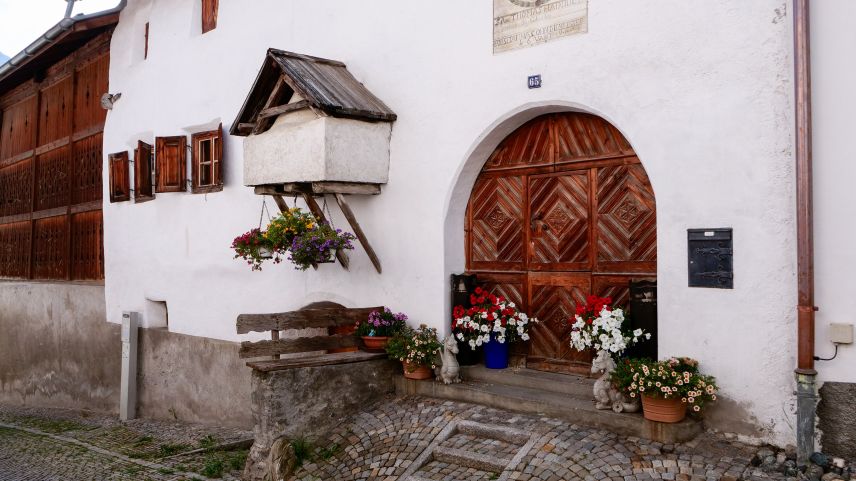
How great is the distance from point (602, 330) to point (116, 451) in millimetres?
6624

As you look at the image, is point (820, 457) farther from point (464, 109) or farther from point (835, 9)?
point (464, 109)

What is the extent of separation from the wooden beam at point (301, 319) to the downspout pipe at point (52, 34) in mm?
7820

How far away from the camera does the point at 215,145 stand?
10406mm

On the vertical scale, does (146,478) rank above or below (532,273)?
below

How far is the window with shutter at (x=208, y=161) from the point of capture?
10273 millimetres

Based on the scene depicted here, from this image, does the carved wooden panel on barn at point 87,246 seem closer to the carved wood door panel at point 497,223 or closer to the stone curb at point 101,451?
the stone curb at point 101,451

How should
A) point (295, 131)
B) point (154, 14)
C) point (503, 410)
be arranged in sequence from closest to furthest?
1. point (503, 410)
2. point (295, 131)
3. point (154, 14)

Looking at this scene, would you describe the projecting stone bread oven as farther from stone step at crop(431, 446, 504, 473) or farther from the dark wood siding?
the dark wood siding

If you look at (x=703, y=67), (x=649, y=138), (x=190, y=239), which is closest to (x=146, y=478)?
(x=190, y=239)

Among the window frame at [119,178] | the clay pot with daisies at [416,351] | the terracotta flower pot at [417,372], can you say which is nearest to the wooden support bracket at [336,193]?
the clay pot with daisies at [416,351]

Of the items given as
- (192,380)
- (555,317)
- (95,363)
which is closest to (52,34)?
(95,363)

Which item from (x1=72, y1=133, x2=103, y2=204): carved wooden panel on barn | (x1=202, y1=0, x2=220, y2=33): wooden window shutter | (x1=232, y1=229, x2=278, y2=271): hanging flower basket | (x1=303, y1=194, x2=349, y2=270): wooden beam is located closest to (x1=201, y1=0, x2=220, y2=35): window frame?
(x1=202, y1=0, x2=220, y2=33): wooden window shutter

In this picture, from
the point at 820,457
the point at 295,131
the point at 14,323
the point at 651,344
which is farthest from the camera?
the point at 14,323

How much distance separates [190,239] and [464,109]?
555 centimetres
